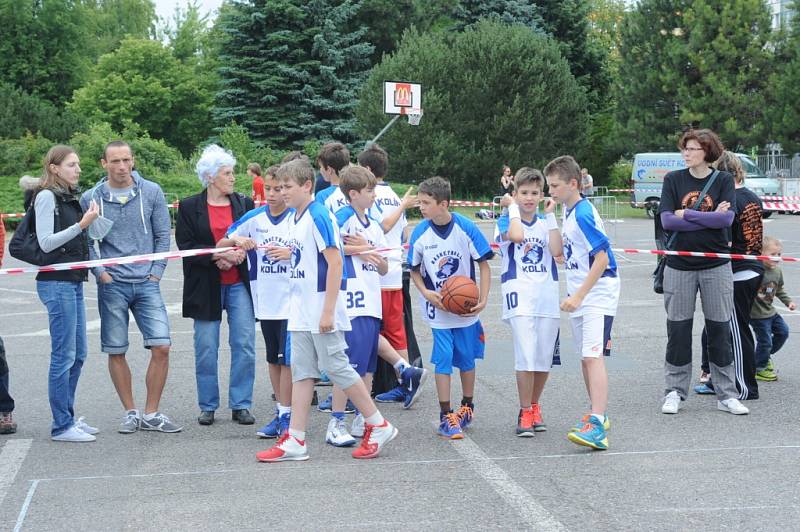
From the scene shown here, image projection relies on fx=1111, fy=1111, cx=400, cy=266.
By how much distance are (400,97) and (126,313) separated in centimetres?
2924

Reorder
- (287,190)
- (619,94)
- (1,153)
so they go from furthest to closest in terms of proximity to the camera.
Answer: (619,94) < (1,153) < (287,190)

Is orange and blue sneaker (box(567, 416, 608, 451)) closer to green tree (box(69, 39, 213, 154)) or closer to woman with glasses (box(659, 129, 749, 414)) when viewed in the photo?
woman with glasses (box(659, 129, 749, 414))

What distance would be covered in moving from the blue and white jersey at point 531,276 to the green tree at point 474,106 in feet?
126

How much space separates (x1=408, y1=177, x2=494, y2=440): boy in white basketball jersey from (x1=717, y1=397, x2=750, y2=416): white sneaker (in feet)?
5.91

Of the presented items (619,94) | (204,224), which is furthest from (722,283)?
(619,94)

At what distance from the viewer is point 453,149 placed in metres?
46.0

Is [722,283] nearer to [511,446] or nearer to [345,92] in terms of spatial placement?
[511,446]

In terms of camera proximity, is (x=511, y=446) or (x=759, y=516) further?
(x=511, y=446)

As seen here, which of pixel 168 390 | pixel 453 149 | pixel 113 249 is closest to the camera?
pixel 113 249

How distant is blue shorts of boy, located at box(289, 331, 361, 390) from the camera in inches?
260

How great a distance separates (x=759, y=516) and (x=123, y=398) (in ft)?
14.2

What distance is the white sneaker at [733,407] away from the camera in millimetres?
7637

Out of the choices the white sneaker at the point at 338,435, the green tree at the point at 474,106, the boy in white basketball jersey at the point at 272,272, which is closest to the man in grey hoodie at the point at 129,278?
the boy in white basketball jersey at the point at 272,272

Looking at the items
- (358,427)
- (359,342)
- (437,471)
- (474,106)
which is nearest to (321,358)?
(359,342)
